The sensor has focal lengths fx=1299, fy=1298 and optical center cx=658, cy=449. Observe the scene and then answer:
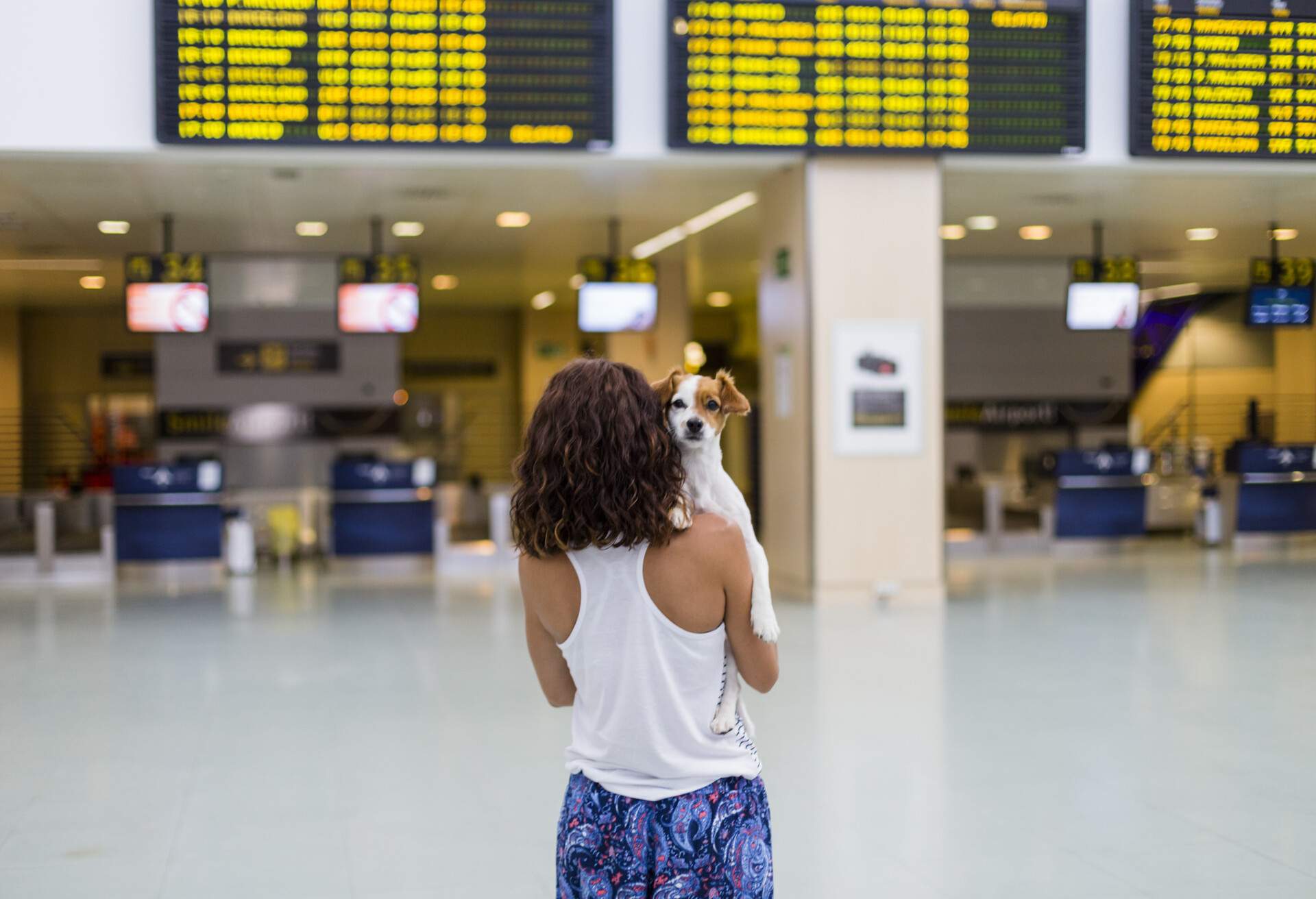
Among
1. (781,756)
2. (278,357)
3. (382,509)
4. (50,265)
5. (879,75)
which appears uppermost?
(879,75)

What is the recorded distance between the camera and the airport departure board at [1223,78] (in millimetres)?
8422

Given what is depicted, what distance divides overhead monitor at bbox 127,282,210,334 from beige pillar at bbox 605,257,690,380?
5362mm

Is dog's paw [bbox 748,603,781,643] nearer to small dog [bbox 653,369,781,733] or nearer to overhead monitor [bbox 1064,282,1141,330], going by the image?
small dog [bbox 653,369,781,733]

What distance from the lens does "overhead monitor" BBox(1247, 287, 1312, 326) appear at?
39.4 feet

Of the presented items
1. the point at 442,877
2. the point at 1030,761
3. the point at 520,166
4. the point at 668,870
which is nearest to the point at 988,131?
the point at 520,166

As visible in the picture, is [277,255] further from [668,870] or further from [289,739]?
[668,870]

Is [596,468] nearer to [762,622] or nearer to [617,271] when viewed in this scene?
[762,622]

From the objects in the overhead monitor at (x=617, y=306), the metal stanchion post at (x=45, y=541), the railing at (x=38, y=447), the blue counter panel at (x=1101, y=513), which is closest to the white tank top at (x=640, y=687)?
the overhead monitor at (x=617, y=306)

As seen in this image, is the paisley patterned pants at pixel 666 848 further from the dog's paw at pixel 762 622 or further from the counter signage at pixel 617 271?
the counter signage at pixel 617 271

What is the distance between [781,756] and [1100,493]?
9570 mm

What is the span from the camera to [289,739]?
17.3 ft

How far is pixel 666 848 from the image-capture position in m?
1.88

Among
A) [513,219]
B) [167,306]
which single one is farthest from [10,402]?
[513,219]

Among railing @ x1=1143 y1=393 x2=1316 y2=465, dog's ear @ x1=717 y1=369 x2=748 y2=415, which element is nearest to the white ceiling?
railing @ x1=1143 y1=393 x2=1316 y2=465
